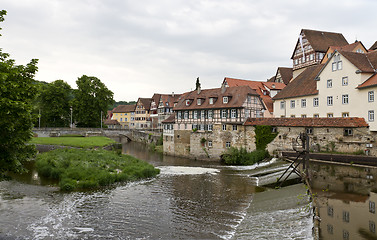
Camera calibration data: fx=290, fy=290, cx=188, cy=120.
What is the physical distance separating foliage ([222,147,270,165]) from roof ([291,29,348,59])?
91.2 feet

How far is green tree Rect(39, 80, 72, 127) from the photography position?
56781 mm

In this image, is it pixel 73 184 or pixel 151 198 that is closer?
pixel 151 198

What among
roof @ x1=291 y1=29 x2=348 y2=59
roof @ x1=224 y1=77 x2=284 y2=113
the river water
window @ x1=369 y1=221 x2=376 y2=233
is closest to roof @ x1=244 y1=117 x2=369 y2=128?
the river water

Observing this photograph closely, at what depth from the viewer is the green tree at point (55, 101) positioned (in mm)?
56781

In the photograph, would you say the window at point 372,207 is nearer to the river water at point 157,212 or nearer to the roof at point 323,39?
the river water at point 157,212

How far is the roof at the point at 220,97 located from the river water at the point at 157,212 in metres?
14.9

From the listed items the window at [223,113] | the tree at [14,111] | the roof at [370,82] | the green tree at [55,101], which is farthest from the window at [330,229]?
the green tree at [55,101]

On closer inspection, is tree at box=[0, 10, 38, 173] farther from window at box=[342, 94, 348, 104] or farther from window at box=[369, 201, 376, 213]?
window at box=[342, 94, 348, 104]

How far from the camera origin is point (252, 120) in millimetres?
33656

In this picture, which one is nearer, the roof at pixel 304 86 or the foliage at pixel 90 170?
the foliage at pixel 90 170

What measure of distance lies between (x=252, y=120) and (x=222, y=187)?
1439 cm

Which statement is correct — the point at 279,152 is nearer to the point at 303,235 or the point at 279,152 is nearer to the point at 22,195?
the point at 303,235

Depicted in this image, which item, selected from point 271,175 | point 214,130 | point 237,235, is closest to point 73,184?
point 237,235

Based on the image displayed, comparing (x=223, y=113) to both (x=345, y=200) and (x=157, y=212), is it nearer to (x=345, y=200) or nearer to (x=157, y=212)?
(x=345, y=200)
